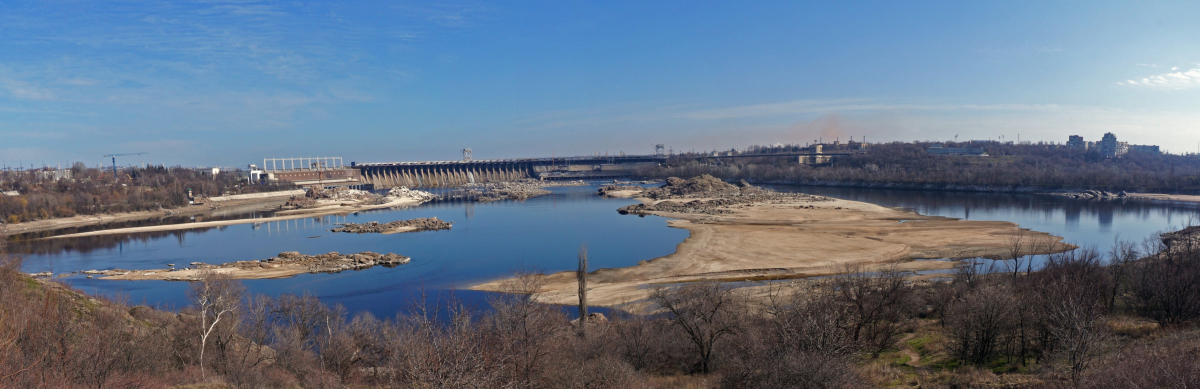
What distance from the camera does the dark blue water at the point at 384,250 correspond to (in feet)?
82.6

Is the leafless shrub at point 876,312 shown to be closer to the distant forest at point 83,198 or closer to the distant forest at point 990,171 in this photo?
the distant forest at point 83,198

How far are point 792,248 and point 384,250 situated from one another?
2376cm

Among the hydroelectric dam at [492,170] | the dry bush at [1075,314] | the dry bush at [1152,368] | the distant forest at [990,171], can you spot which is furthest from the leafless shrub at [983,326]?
the hydroelectric dam at [492,170]

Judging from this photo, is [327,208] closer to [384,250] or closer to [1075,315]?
[384,250]

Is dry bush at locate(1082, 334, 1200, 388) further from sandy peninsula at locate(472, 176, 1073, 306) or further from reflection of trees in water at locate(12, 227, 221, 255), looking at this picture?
reflection of trees in water at locate(12, 227, 221, 255)

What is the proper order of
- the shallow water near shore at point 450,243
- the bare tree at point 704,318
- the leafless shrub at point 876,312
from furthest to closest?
the shallow water near shore at point 450,243 → the leafless shrub at point 876,312 → the bare tree at point 704,318

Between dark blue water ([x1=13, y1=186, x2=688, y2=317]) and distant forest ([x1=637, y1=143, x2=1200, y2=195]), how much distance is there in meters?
54.3

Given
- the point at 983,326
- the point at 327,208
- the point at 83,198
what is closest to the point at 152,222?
the point at 83,198

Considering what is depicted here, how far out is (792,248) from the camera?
31938 millimetres

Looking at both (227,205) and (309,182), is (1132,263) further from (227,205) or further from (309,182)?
(309,182)

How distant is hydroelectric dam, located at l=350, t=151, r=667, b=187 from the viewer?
12106 centimetres

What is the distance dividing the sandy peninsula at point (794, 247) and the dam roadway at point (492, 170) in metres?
81.7

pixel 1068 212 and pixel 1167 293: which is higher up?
pixel 1167 293

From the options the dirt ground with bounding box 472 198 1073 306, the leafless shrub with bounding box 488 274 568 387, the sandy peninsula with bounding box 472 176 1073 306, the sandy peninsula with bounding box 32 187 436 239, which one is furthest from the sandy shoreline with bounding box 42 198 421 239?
the leafless shrub with bounding box 488 274 568 387
